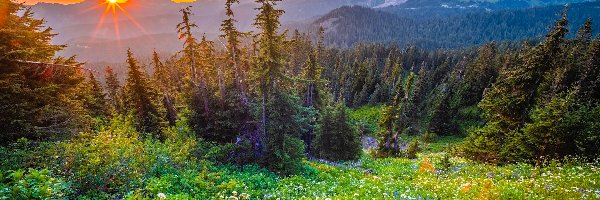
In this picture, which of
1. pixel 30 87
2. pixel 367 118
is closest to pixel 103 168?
pixel 30 87

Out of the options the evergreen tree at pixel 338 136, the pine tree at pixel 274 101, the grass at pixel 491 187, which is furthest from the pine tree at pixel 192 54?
the evergreen tree at pixel 338 136

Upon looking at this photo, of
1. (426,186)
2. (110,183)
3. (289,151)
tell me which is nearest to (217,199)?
(110,183)

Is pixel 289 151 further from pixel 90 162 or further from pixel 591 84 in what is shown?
pixel 591 84

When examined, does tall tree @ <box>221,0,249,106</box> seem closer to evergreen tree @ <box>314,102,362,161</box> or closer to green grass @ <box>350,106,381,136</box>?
evergreen tree @ <box>314,102,362,161</box>

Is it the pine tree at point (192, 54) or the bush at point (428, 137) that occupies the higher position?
the pine tree at point (192, 54)

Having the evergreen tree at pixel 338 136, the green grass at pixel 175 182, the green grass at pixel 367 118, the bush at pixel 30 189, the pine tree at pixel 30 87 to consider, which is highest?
the pine tree at pixel 30 87

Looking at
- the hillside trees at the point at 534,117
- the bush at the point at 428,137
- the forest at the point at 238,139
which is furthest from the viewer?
the bush at the point at 428,137

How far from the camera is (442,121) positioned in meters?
60.0

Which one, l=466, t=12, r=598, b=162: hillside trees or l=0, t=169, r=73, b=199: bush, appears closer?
l=0, t=169, r=73, b=199: bush

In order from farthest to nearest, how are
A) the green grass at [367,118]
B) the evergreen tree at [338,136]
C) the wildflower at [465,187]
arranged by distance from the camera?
the green grass at [367,118], the evergreen tree at [338,136], the wildflower at [465,187]

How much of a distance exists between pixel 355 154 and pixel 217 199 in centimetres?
2272

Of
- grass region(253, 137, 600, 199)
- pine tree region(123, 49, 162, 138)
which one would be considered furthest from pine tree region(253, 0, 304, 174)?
pine tree region(123, 49, 162, 138)

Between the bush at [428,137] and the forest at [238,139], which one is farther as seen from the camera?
the bush at [428,137]

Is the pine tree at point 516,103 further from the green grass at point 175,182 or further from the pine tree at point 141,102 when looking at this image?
the pine tree at point 141,102
